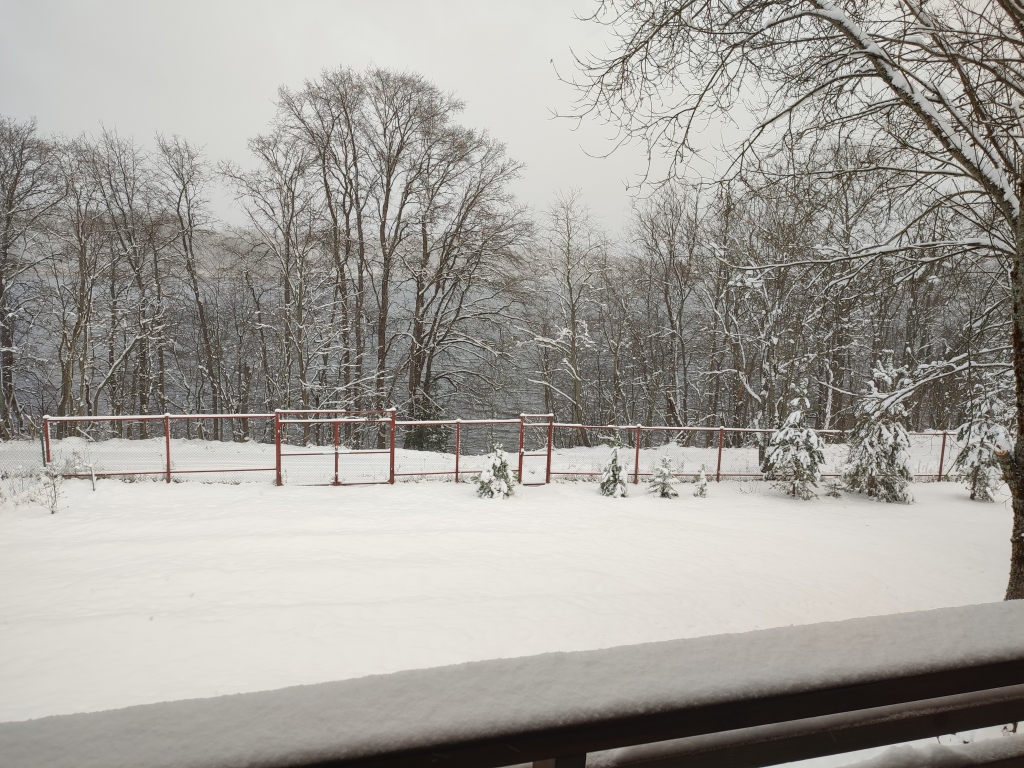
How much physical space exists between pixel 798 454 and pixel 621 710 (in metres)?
13.3

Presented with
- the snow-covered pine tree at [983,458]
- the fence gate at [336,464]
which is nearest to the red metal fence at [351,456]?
the fence gate at [336,464]

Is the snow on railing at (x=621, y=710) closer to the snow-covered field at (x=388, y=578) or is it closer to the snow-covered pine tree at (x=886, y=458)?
the snow-covered field at (x=388, y=578)

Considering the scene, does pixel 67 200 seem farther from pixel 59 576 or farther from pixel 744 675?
pixel 744 675

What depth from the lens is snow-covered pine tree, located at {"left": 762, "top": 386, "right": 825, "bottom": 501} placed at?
40.8 ft

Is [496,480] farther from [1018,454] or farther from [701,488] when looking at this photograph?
[1018,454]

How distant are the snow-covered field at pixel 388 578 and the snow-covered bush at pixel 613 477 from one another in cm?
61

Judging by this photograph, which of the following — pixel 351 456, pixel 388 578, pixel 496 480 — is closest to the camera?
pixel 388 578

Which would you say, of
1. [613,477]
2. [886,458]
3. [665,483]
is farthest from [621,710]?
[886,458]

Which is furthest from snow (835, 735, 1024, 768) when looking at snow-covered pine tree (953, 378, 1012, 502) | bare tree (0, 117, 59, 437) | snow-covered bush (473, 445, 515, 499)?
bare tree (0, 117, 59, 437)

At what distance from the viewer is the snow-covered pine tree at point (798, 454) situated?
40.8ft

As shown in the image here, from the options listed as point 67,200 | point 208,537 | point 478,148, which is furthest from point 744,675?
point 67,200

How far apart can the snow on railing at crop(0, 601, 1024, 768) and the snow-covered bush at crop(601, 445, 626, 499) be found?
10854 mm

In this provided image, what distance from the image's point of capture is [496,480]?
11.2 meters

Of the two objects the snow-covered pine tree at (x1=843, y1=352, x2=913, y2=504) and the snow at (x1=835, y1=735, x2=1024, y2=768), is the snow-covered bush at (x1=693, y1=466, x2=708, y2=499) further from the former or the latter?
the snow at (x1=835, y1=735, x2=1024, y2=768)
